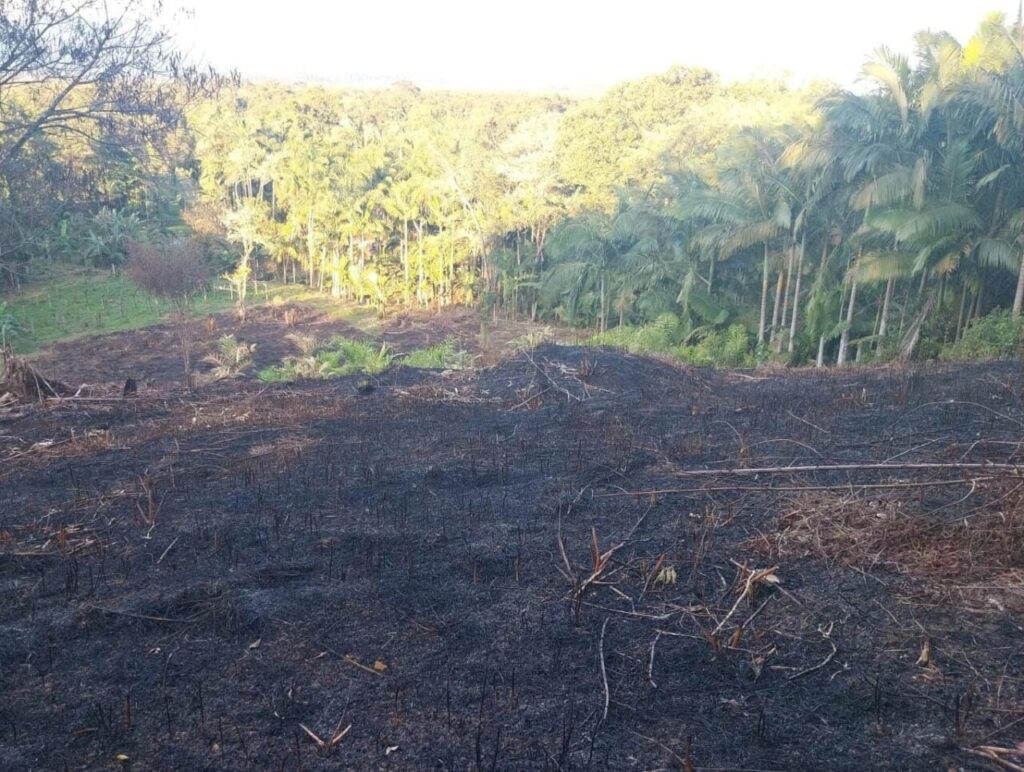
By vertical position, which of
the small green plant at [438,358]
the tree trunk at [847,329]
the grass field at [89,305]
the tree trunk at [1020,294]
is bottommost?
the grass field at [89,305]

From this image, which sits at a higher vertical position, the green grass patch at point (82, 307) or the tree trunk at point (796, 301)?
the tree trunk at point (796, 301)

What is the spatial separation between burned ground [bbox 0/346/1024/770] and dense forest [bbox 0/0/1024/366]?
604cm

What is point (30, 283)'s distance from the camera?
31031 mm

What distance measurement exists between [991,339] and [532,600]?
11756 mm

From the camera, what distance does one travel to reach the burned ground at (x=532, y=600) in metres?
3.18

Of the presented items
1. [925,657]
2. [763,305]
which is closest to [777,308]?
[763,305]

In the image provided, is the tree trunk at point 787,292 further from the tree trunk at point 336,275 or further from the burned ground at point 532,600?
the tree trunk at point 336,275

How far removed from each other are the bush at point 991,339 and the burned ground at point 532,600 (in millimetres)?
4878

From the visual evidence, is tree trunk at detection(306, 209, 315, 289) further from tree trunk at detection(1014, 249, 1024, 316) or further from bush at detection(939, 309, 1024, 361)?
tree trunk at detection(1014, 249, 1024, 316)

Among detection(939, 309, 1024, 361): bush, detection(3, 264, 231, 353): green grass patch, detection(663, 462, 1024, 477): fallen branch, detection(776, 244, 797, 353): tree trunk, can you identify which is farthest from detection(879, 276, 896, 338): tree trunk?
detection(3, 264, 231, 353): green grass patch

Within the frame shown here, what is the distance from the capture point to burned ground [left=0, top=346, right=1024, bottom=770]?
125 inches

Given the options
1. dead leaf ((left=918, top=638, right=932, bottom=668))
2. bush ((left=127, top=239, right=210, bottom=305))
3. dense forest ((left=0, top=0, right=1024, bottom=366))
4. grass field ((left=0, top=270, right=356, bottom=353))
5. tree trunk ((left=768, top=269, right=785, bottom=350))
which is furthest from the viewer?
grass field ((left=0, top=270, right=356, bottom=353))

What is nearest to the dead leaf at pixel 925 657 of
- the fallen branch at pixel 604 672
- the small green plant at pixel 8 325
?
the fallen branch at pixel 604 672

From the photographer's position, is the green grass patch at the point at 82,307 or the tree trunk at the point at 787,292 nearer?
the tree trunk at the point at 787,292
